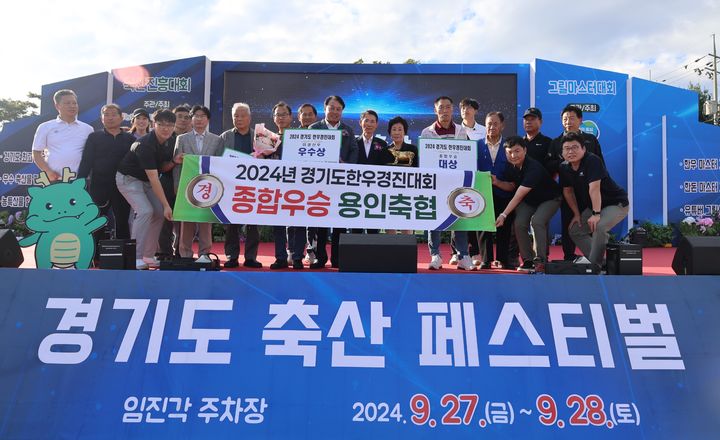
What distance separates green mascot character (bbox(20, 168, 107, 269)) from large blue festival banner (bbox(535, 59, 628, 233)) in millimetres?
7929

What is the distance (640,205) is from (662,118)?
176 centimetres

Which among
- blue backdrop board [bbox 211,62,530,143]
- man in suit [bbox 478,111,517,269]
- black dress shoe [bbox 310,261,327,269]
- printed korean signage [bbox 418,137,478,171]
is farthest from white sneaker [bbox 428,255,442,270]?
blue backdrop board [bbox 211,62,530,143]

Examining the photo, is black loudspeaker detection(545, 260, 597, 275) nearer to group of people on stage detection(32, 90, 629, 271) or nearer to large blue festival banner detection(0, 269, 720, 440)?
large blue festival banner detection(0, 269, 720, 440)

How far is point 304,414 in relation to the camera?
2064 millimetres

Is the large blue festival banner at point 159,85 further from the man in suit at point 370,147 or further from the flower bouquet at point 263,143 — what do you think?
the man in suit at point 370,147

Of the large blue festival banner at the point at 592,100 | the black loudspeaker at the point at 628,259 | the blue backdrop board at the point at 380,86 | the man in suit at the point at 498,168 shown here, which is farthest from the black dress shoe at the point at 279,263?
the large blue festival banner at the point at 592,100

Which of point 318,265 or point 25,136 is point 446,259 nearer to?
point 318,265

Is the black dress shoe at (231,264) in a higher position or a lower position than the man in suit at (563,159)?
lower

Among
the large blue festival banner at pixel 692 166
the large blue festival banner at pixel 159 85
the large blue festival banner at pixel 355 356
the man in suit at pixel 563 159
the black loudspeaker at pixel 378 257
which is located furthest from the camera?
the large blue festival banner at pixel 159 85

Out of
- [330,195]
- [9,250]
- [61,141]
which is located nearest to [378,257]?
[330,195]

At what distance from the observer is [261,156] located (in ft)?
14.5

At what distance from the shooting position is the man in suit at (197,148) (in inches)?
168

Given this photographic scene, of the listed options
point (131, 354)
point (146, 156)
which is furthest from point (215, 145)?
point (131, 354)

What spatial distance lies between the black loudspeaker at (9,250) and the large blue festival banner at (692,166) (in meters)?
10.1
